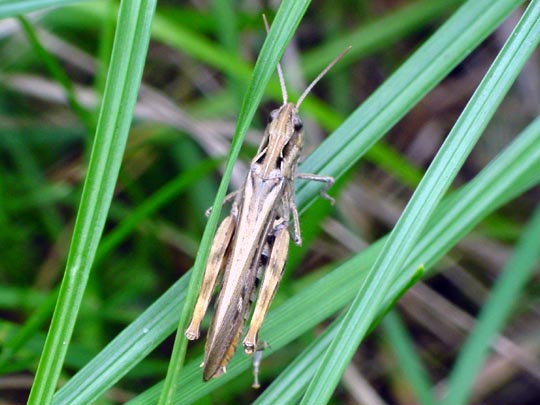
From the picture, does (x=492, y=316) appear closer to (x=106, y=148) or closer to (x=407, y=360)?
(x=407, y=360)

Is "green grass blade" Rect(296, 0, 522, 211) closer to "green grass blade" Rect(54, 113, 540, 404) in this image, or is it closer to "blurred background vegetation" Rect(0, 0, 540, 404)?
"green grass blade" Rect(54, 113, 540, 404)

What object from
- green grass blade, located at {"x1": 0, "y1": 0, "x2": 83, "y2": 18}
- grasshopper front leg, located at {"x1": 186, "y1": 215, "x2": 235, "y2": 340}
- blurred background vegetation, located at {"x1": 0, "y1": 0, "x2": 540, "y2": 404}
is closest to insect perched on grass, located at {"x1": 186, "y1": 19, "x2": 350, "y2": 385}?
grasshopper front leg, located at {"x1": 186, "y1": 215, "x2": 235, "y2": 340}

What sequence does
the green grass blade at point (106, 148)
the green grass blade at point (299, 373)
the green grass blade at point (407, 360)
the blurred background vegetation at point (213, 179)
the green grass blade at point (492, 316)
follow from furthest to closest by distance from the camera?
the blurred background vegetation at point (213, 179), the green grass blade at point (407, 360), the green grass blade at point (492, 316), the green grass blade at point (299, 373), the green grass blade at point (106, 148)

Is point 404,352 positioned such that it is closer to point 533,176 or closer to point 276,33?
point 533,176

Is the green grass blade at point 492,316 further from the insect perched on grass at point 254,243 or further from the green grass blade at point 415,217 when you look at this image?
the green grass blade at point 415,217

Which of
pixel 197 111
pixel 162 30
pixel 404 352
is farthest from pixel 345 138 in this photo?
pixel 197 111

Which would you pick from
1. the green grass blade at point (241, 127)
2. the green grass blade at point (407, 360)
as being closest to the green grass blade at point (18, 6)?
the green grass blade at point (241, 127)

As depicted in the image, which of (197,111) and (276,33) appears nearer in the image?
(276,33)
